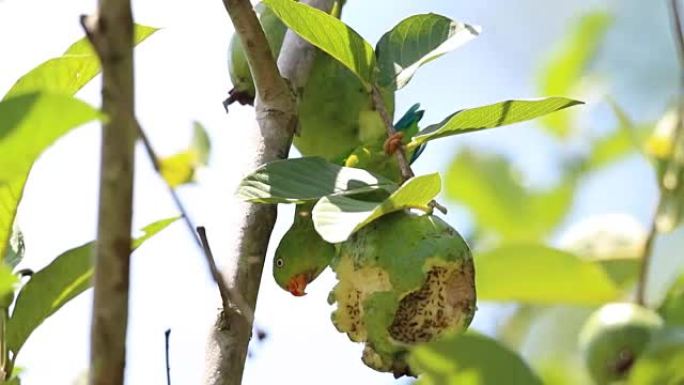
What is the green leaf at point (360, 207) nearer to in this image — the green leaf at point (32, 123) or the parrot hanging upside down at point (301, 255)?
the parrot hanging upside down at point (301, 255)

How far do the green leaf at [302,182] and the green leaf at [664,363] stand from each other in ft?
0.78

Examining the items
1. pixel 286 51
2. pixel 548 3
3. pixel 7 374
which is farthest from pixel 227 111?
pixel 548 3

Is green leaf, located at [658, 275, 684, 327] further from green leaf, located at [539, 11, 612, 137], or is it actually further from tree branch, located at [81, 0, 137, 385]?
green leaf, located at [539, 11, 612, 137]

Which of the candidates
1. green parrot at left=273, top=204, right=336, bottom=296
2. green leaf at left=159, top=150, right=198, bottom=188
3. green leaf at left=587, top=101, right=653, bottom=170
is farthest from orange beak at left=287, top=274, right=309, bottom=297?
green leaf at left=587, top=101, right=653, bottom=170

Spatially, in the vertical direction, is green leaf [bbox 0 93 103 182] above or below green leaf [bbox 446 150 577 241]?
above

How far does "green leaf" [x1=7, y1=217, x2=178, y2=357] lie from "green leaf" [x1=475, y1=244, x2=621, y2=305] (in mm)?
368

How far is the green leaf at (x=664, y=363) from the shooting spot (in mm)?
851

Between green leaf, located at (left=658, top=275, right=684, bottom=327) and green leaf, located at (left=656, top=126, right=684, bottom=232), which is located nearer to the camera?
green leaf, located at (left=658, top=275, right=684, bottom=327)

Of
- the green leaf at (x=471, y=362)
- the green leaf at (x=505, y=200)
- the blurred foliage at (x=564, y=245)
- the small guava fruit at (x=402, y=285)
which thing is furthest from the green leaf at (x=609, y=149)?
the green leaf at (x=471, y=362)

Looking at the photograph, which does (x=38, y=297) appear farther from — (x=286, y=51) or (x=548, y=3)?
Result: (x=548, y=3)

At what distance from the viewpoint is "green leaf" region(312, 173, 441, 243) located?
870 millimetres

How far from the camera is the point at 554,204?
155 cm

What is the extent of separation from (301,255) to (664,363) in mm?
331

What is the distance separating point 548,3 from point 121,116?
22.9 ft
